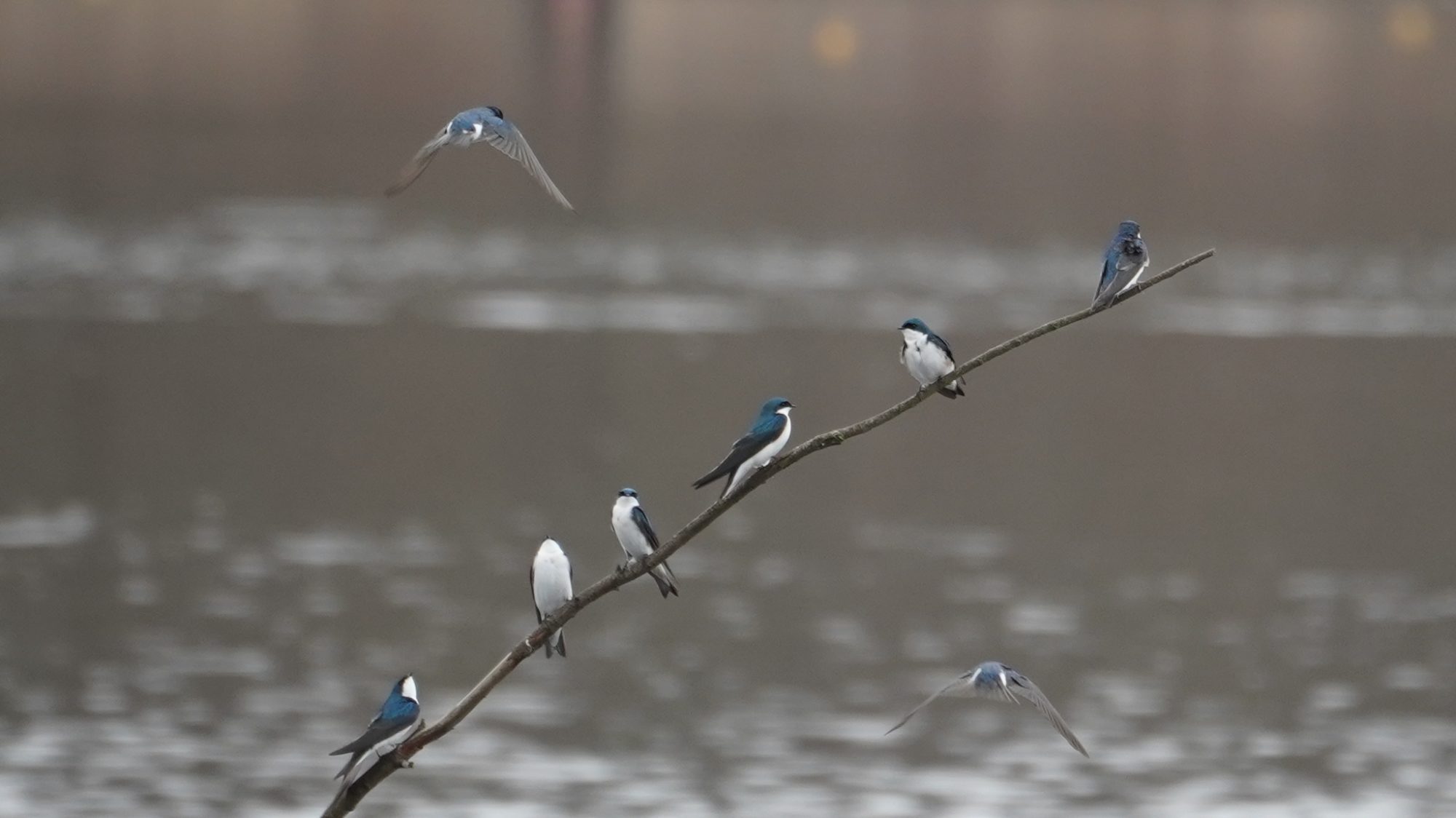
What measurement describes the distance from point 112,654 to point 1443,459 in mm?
11550

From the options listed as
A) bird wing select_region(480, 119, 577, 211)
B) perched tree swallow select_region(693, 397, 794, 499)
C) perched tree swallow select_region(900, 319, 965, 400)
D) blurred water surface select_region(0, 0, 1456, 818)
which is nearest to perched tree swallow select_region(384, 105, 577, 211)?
bird wing select_region(480, 119, 577, 211)

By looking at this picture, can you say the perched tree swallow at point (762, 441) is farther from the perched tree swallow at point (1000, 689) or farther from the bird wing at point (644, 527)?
the perched tree swallow at point (1000, 689)

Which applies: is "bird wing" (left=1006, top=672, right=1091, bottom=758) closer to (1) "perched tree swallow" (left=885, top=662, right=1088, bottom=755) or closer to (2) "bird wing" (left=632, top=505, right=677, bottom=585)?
(1) "perched tree swallow" (left=885, top=662, right=1088, bottom=755)

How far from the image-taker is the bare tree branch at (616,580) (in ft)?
8.09

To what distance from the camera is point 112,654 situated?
12.8 metres

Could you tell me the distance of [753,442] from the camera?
354cm

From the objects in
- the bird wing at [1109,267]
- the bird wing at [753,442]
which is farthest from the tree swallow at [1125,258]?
the bird wing at [753,442]

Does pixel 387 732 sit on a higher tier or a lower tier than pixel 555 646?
lower

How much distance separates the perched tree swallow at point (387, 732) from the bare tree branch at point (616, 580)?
0.68 ft

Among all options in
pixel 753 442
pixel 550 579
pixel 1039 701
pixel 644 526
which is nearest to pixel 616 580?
pixel 1039 701

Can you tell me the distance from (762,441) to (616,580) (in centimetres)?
103

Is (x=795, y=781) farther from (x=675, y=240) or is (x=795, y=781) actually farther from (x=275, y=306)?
(x=675, y=240)

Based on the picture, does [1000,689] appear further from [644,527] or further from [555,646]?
[644,527]

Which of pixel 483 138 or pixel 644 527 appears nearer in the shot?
pixel 483 138
